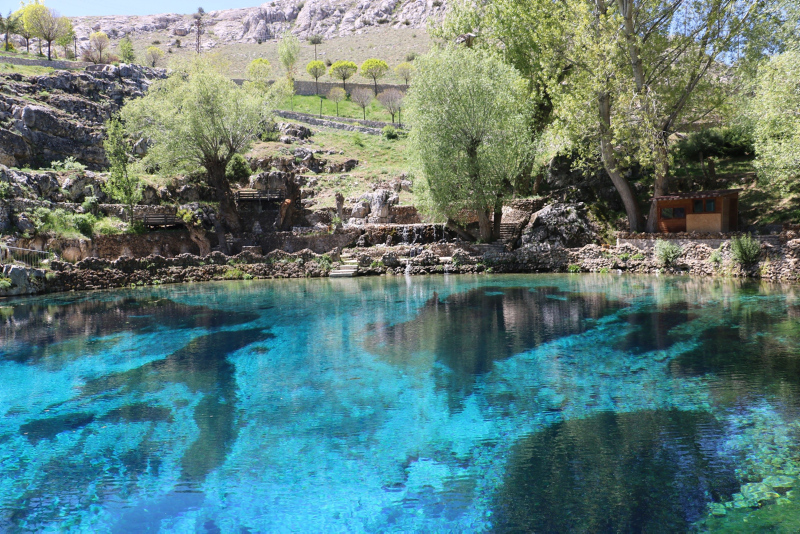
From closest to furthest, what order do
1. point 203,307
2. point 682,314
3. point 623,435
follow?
point 623,435, point 682,314, point 203,307

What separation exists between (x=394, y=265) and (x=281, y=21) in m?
166

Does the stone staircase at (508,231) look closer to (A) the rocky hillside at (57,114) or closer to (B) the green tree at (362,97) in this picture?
(A) the rocky hillside at (57,114)

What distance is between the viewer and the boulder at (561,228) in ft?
98.0

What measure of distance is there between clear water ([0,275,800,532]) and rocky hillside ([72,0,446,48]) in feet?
463

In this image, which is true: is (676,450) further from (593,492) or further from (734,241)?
(734,241)

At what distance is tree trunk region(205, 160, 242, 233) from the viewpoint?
116 feet

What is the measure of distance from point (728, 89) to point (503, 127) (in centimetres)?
1393

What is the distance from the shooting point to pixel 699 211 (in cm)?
2569

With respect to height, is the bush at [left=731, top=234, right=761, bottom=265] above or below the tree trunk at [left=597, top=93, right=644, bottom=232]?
below

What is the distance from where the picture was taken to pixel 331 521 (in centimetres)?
526

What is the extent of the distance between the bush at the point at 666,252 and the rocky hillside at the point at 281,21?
130 meters

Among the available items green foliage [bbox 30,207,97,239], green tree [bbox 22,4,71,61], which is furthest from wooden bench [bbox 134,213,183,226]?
green tree [bbox 22,4,71,61]

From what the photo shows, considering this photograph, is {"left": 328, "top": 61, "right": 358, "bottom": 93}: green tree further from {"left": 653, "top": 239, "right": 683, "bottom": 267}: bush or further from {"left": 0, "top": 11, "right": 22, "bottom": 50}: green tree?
{"left": 653, "top": 239, "right": 683, "bottom": 267}: bush

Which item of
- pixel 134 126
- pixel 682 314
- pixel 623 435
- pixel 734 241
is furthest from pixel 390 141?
pixel 623 435
